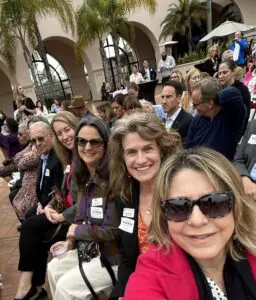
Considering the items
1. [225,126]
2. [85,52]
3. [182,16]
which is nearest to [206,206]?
[225,126]

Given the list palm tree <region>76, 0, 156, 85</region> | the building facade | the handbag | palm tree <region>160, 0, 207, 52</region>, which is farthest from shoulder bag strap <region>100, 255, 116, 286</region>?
palm tree <region>160, 0, 207, 52</region>

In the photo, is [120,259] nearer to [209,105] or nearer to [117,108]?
[209,105]

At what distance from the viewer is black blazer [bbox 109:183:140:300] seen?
194cm

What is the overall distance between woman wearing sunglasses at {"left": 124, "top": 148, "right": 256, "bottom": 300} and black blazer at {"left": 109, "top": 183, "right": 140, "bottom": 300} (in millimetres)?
595

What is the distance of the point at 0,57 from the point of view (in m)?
15.8

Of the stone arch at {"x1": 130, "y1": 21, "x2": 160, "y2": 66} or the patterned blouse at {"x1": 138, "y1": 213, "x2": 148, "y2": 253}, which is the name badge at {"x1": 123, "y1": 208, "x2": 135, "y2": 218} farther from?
the stone arch at {"x1": 130, "y1": 21, "x2": 160, "y2": 66}

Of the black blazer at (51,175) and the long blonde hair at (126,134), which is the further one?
the black blazer at (51,175)

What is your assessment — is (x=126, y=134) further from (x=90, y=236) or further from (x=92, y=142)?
(x=90, y=236)

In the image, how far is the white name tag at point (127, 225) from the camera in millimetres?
1966

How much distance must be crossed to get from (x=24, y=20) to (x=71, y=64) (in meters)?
9.39

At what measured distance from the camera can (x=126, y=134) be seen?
2.03 meters

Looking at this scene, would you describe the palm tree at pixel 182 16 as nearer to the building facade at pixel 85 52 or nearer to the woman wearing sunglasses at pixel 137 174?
the building facade at pixel 85 52

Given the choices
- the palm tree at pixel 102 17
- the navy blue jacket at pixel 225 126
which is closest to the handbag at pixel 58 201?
the navy blue jacket at pixel 225 126

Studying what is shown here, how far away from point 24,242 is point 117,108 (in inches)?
100
